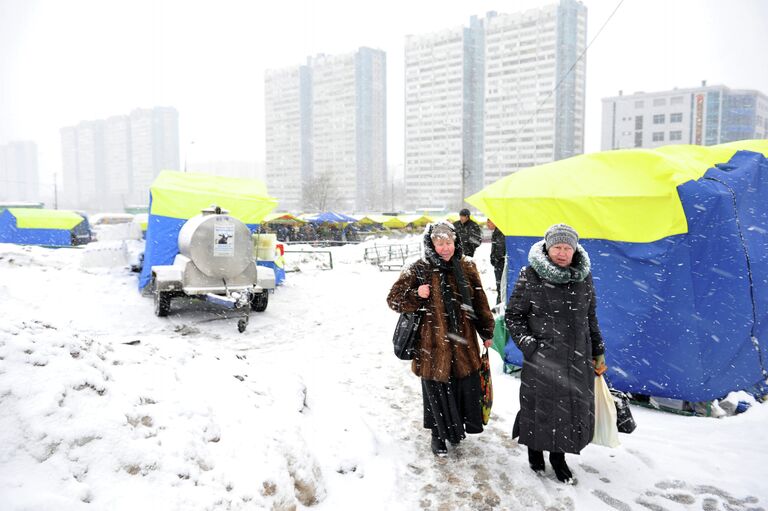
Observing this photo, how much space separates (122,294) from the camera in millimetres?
11617

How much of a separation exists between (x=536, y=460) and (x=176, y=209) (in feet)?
31.8

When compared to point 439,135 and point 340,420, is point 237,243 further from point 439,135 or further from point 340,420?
point 439,135

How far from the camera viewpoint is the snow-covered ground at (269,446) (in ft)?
8.66

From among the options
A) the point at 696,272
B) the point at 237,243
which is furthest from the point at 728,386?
the point at 237,243

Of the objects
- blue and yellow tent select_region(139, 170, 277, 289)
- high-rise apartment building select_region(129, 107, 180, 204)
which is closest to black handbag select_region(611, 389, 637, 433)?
blue and yellow tent select_region(139, 170, 277, 289)

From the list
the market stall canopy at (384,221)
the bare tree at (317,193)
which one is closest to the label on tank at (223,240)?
the market stall canopy at (384,221)

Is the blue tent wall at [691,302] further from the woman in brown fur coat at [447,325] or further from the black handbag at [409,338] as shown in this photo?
the black handbag at [409,338]

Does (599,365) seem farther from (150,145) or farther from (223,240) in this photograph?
(150,145)

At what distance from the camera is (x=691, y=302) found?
503 centimetres

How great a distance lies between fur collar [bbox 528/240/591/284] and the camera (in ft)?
11.8

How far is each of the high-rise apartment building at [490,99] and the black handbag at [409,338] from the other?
83085mm

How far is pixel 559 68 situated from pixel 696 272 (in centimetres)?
9064

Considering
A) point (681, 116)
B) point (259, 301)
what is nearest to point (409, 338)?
point (259, 301)

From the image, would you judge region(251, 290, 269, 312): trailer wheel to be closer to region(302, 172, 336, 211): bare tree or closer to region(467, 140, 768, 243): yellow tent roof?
region(467, 140, 768, 243): yellow tent roof
